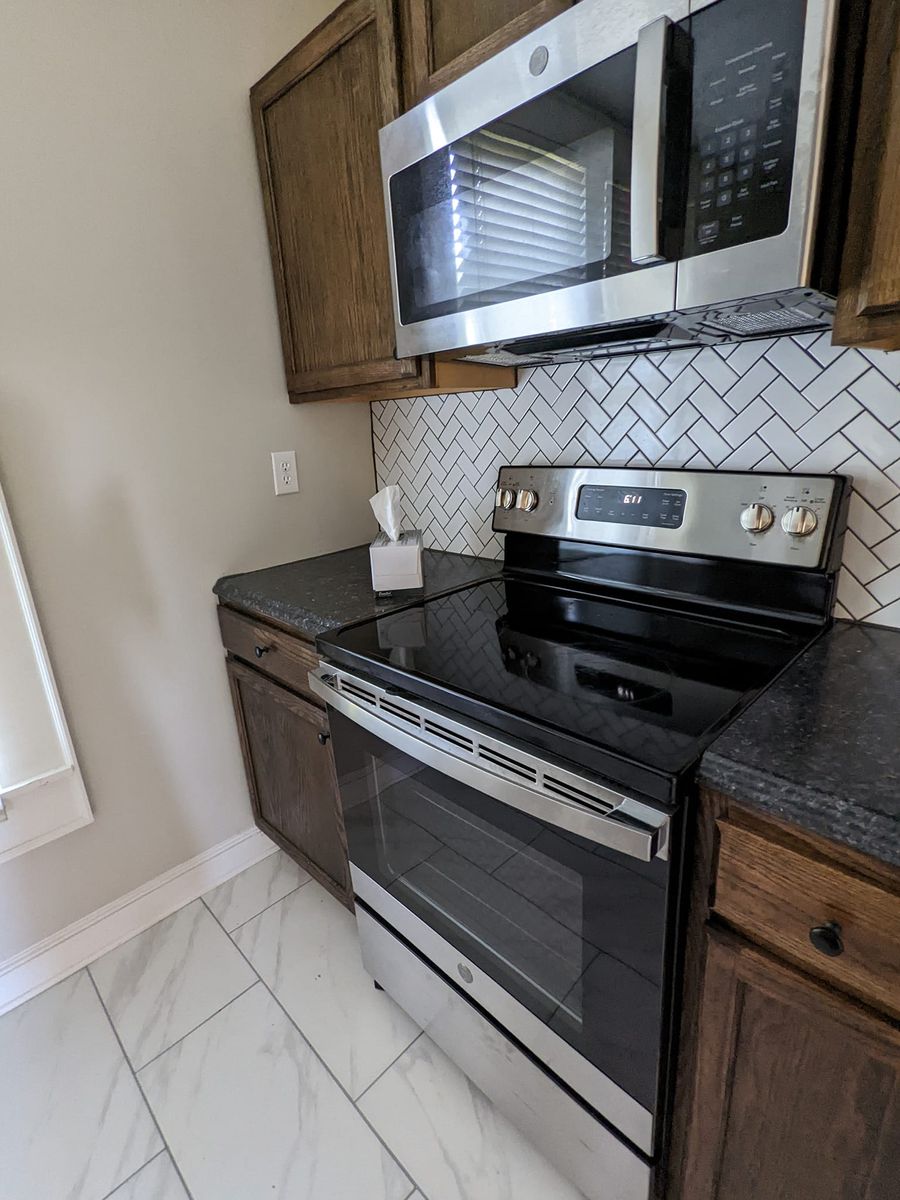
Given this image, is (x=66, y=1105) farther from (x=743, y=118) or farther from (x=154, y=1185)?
(x=743, y=118)

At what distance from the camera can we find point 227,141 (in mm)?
1468

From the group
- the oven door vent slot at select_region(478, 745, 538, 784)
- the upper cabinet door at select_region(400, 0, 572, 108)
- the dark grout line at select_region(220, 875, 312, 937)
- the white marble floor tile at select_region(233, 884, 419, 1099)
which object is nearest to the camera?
the oven door vent slot at select_region(478, 745, 538, 784)

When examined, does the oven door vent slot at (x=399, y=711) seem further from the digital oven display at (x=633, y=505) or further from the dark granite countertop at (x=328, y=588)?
the digital oven display at (x=633, y=505)

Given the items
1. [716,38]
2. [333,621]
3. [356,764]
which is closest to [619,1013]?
[356,764]

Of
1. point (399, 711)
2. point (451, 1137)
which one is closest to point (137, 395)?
point (399, 711)

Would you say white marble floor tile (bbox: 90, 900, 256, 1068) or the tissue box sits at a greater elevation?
the tissue box

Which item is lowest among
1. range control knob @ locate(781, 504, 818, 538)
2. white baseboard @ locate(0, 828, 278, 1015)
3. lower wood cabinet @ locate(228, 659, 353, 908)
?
white baseboard @ locate(0, 828, 278, 1015)

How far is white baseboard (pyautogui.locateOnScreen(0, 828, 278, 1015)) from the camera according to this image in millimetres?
1455

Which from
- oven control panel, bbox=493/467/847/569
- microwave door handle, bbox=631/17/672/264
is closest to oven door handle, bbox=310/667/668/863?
oven control panel, bbox=493/467/847/569

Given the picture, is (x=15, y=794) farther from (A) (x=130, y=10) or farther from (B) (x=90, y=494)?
(A) (x=130, y=10)

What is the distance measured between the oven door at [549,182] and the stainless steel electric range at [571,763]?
433 mm

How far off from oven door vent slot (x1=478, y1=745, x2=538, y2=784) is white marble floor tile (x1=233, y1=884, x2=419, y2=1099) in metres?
0.89

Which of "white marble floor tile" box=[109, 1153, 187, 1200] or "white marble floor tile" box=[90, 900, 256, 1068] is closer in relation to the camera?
"white marble floor tile" box=[109, 1153, 187, 1200]

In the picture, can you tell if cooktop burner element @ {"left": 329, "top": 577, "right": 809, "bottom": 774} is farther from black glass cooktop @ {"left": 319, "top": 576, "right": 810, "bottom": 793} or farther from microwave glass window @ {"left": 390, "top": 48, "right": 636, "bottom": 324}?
microwave glass window @ {"left": 390, "top": 48, "right": 636, "bottom": 324}
